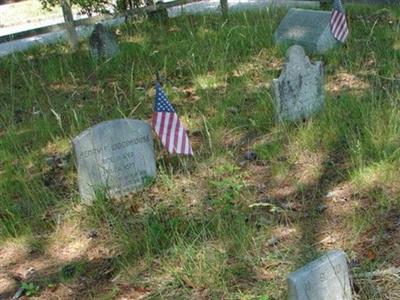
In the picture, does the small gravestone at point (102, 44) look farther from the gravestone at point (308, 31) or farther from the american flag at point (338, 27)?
the american flag at point (338, 27)

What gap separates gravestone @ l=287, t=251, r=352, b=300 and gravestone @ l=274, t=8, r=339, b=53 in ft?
15.2

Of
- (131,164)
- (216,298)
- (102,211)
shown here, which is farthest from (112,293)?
(131,164)

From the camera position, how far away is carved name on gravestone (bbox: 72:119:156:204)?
4.21 m

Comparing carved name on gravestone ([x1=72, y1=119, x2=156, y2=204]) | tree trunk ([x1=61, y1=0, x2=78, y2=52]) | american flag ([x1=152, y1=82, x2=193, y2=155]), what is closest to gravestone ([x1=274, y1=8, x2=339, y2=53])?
tree trunk ([x1=61, y1=0, x2=78, y2=52])

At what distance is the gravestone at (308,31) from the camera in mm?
7059

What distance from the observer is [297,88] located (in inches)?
199

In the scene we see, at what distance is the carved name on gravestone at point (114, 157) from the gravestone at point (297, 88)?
122 cm

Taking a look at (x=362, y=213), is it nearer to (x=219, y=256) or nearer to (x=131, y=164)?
(x=219, y=256)

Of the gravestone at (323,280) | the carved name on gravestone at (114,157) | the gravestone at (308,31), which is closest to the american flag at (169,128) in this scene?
the carved name on gravestone at (114,157)

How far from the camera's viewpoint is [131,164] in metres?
4.43

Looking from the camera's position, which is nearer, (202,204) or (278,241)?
(278,241)

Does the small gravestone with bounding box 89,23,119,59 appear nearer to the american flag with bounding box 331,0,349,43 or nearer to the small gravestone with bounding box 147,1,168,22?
the small gravestone with bounding box 147,1,168,22

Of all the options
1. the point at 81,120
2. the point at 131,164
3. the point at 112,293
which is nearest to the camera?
the point at 112,293

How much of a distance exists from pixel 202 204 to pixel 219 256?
77 centimetres
